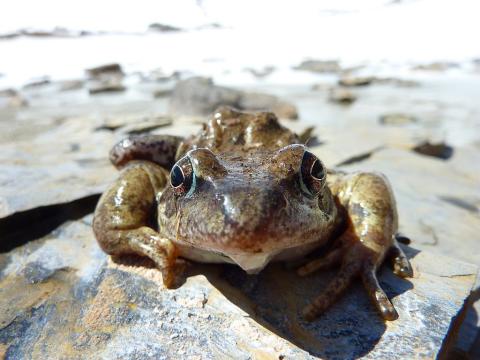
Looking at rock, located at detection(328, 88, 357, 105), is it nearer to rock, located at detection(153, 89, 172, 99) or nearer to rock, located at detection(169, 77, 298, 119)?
rock, located at detection(169, 77, 298, 119)

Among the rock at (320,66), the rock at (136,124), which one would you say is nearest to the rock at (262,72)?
the rock at (320,66)

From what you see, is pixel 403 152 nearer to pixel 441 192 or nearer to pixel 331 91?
pixel 441 192

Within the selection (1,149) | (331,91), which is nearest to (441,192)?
(1,149)

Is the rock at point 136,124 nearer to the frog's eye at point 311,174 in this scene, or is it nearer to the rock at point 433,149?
the rock at point 433,149

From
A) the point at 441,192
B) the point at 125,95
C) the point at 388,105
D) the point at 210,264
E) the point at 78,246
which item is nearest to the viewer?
the point at 210,264

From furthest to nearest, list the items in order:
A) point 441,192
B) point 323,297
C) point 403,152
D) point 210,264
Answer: point 403,152
point 441,192
point 210,264
point 323,297

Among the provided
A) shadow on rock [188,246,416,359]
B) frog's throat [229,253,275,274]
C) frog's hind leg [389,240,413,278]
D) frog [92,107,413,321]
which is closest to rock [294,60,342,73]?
frog [92,107,413,321]
